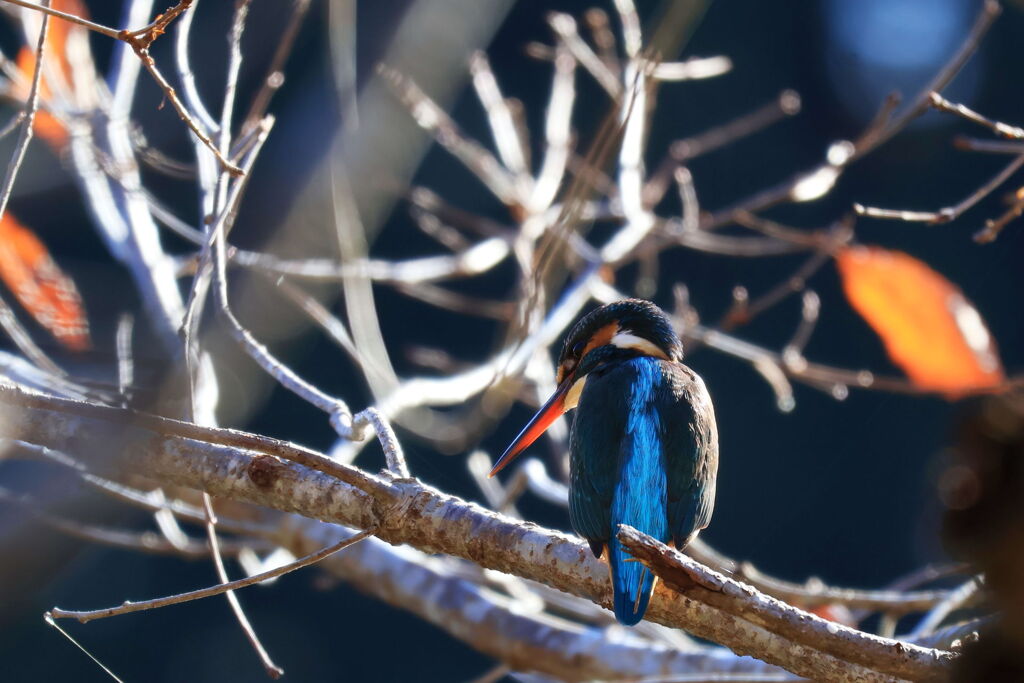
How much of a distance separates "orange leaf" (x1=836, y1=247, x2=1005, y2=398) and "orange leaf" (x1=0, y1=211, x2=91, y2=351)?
6.67 feet

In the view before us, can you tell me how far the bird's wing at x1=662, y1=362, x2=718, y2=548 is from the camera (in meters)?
1.79

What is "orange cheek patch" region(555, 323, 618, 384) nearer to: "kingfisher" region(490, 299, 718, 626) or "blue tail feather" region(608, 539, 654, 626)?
"kingfisher" region(490, 299, 718, 626)

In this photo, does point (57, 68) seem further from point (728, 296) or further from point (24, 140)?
point (728, 296)

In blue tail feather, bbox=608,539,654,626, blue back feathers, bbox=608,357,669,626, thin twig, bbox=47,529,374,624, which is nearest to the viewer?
thin twig, bbox=47,529,374,624

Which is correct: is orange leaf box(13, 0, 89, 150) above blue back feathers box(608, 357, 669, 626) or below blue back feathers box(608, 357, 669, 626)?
above

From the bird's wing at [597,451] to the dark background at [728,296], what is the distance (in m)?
1.43

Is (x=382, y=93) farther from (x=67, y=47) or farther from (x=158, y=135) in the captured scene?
(x=67, y=47)

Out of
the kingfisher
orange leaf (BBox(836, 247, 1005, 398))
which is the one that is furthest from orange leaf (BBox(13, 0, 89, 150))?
orange leaf (BBox(836, 247, 1005, 398))

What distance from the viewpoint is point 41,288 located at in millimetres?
2475

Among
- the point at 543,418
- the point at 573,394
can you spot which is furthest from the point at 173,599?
the point at 573,394

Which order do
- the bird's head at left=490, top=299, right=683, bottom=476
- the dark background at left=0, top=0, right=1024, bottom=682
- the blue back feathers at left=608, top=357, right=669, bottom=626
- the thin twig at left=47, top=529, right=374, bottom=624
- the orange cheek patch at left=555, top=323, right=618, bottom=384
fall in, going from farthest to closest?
the dark background at left=0, top=0, right=1024, bottom=682 < the orange cheek patch at left=555, top=323, right=618, bottom=384 < the bird's head at left=490, top=299, right=683, bottom=476 < the blue back feathers at left=608, top=357, right=669, bottom=626 < the thin twig at left=47, top=529, right=374, bottom=624

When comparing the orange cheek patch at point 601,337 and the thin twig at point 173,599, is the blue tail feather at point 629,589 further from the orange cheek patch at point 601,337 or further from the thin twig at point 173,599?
the orange cheek patch at point 601,337

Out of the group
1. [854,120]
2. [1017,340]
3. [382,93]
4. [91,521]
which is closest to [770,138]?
[854,120]

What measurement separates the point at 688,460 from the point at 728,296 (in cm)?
219
